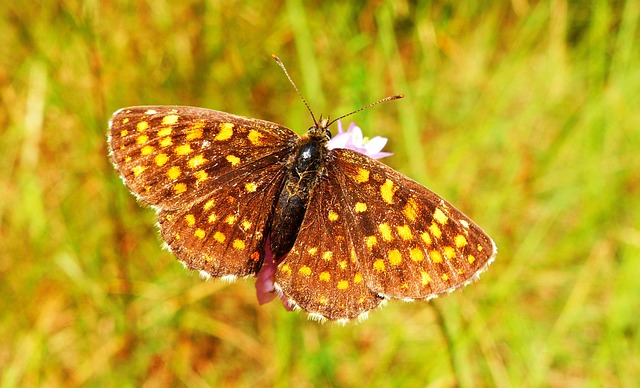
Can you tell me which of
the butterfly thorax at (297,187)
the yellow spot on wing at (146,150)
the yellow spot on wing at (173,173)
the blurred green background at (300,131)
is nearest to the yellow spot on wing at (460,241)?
the butterfly thorax at (297,187)

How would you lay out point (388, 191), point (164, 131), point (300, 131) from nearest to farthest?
point (388, 191), point (164, 131), point (300, 131)

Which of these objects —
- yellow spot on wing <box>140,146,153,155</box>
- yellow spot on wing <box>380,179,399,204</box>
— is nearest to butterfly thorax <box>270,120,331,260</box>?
yellow spot on wing <box>380,179,399,204</box>

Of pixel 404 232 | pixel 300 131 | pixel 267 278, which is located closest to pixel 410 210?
pixel 404 232

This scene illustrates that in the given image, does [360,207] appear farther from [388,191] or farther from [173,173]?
[173,173]

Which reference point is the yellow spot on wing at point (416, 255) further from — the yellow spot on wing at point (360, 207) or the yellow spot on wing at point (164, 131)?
the yellow spot on wing at point (164, 131)

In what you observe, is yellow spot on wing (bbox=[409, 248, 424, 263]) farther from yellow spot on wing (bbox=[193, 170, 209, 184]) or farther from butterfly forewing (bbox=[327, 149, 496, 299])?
yellow spot on wing (bbox=[193, 170, 209, 184])

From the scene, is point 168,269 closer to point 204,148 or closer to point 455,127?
point 204,148
